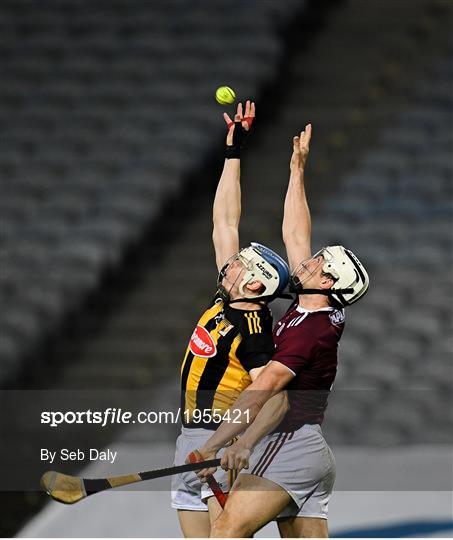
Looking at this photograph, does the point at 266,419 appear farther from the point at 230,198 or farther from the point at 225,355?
the point at 230,198

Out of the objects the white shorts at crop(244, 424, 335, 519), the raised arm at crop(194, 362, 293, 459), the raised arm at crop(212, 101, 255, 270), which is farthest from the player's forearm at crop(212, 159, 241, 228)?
the white shorts at crop(244, 424, 335, 519)

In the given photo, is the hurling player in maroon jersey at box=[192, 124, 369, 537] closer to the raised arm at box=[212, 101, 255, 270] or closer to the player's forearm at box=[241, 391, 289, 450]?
the player's forearm at box=[241, 391, 289, 450]

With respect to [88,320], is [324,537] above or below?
below

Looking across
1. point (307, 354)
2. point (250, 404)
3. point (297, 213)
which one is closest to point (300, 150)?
point (297, 213)

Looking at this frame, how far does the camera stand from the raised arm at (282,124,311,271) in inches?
123

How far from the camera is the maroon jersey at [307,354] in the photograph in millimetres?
2900

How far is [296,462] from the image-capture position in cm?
304

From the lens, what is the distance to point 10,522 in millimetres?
5398

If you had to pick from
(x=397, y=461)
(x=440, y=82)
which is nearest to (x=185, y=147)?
(x=440, y=82)

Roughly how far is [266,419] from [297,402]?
12cm

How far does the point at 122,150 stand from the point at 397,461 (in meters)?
4.09

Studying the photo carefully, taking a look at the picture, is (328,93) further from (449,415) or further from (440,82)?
(449,415)

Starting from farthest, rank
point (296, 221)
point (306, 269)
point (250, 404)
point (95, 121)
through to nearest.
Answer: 1. point (95, 121)
2. point (296, 221)
3. point (306, 269)
4. point (250, 404)

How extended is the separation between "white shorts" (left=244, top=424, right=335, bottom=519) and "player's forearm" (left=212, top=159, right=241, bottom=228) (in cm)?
56
